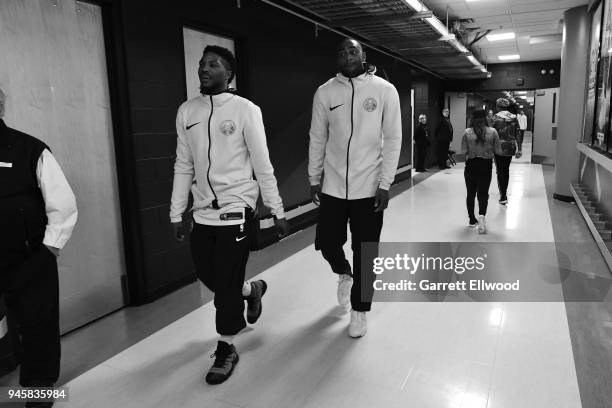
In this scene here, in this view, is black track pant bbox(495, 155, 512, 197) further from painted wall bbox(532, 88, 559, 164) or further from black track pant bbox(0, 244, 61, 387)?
painted wall bbox(532, 88, 559, 164)

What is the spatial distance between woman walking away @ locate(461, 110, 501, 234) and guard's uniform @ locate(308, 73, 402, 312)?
2.54 meters

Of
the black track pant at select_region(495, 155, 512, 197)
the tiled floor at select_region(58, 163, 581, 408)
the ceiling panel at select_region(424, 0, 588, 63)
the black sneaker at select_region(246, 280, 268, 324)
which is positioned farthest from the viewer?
the ceiling panel at select_region(424, 0, 588, 63)

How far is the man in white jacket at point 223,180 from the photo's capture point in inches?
88.5

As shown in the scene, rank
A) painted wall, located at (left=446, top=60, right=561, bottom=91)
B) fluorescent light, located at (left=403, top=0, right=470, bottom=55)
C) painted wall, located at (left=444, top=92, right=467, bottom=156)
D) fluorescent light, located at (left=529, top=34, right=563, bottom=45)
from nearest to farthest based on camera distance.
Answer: fluorescent light, located at (left=403, top=0, right=470, bottom=55), fluorescent light, located at (left=529, top=34, right=563, bottom=45), painted wall, located at (left=446, top=60, right=561, bottom=91), painted wall, located at (left=444, top=92, right=467, bottom=156)

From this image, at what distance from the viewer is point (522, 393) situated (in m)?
2.14

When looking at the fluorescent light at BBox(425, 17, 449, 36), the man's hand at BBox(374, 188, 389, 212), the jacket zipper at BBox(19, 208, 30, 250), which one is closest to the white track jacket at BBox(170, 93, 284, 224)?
the man's hand at BBox(374, 188, 389, 212)

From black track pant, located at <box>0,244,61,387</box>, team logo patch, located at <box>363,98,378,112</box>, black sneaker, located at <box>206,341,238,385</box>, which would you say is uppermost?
team logo patch, located at <box>363,98,378,112</box>

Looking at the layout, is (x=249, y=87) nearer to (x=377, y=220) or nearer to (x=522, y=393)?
(x=377, y=220)

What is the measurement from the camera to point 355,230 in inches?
106

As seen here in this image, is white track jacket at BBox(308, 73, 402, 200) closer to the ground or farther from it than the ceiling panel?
closer to the ground

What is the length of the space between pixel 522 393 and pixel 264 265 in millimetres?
2513

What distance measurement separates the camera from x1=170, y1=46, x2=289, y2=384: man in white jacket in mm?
2248

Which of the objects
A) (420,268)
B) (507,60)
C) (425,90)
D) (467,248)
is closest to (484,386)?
(420,268)

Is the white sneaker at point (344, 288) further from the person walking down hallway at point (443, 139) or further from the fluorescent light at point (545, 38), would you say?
the person walking down hallway at point (443, 139)
